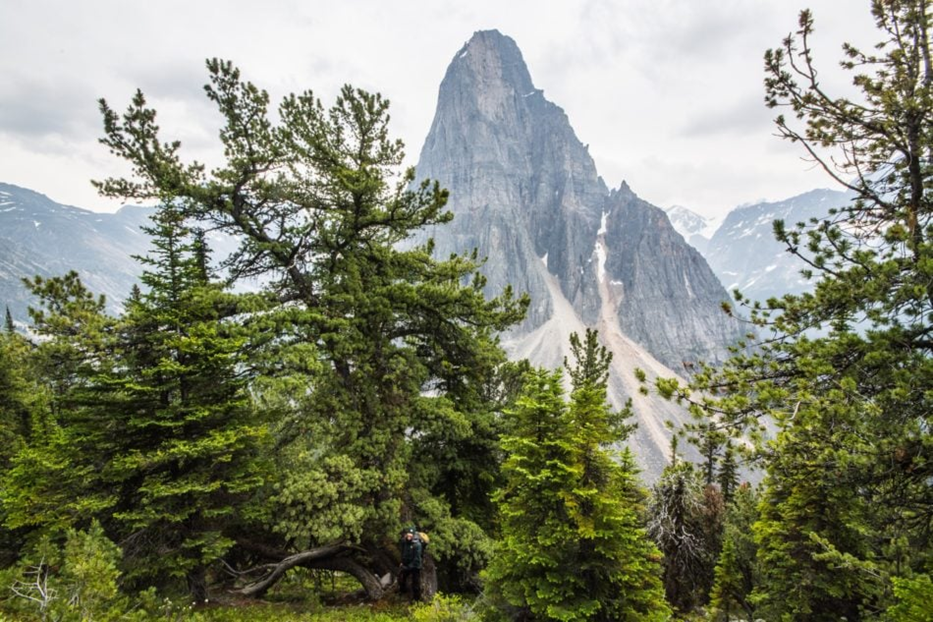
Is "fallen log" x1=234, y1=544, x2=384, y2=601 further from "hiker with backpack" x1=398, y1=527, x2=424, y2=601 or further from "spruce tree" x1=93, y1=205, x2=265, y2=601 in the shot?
"spruce tree" x1=93, y1=205, x2=265, y2=601

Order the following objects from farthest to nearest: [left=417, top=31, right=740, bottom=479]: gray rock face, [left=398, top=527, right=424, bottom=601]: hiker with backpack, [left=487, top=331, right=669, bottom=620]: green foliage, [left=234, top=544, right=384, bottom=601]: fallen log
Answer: [left=417, top=31, right=740, bottom=479]: gray rock face
[left=234, top=544, right=384, bottom=601]: fallen log
[left=398, top=527, right=424, bottom=601]: hiker with backpack
[left=487, top=331, right=669, bottom=620]: green foliage

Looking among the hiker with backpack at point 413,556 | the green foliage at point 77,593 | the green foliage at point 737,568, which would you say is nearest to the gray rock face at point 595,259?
the green foliage at point 737,568

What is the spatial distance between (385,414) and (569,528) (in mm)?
6635

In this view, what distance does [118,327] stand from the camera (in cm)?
976

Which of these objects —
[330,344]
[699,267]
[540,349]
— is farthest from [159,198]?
[699,267]

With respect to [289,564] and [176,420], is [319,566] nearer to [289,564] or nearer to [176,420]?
[289,564]

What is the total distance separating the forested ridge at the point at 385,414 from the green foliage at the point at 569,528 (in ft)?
0.20

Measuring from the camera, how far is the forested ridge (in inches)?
250

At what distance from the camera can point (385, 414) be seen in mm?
12883

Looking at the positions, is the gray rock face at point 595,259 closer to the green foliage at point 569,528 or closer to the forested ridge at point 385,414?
the forested ridge at point 385,414

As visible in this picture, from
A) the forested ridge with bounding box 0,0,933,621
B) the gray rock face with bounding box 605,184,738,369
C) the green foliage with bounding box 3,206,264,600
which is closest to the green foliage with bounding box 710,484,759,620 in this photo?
the forested ridge with bounding box 0,0,933,621

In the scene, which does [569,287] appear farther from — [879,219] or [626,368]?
[879,219]

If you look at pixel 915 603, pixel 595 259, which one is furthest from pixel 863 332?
pixel 595 259

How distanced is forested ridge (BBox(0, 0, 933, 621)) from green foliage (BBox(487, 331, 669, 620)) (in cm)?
6
